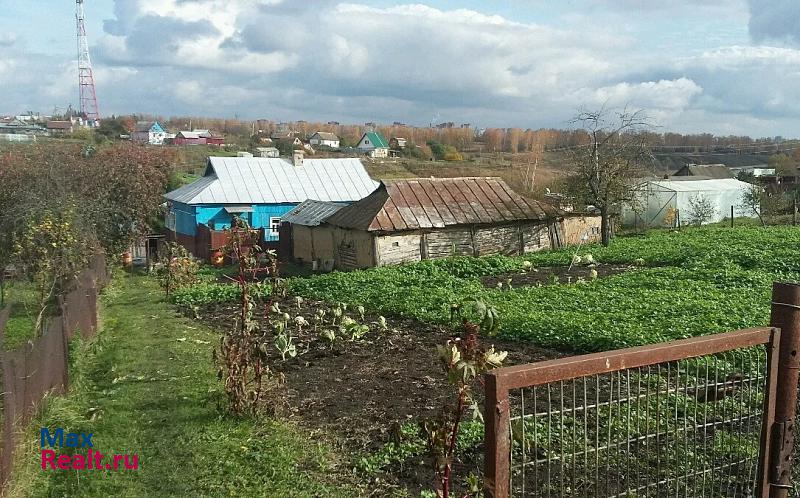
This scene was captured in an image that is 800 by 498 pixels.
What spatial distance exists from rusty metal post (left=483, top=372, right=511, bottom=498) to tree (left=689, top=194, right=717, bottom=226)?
3790 centimetres

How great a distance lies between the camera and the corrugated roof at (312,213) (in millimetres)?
26761

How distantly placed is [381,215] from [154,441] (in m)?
16.5

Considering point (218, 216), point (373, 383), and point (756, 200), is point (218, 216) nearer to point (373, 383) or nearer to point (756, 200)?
point (373, 383)

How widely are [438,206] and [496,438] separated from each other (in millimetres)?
22241

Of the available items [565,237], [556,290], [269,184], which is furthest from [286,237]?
[556,290]

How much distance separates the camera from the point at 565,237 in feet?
90.0

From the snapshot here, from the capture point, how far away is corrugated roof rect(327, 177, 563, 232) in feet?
77.2

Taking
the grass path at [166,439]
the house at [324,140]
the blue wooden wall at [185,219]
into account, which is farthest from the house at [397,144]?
the grass path at [166,439]

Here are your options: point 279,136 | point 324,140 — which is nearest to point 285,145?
point 279,136

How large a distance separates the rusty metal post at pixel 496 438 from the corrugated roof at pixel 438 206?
778 inches

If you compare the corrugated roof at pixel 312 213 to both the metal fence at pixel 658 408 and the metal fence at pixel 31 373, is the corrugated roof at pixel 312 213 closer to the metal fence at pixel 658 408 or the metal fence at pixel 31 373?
the metal fence at pixel 31 373

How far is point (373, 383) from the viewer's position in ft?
29.4

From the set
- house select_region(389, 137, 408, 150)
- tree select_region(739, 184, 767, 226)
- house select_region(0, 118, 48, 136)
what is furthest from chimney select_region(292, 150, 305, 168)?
house select_region(389, 137, 408, 150)

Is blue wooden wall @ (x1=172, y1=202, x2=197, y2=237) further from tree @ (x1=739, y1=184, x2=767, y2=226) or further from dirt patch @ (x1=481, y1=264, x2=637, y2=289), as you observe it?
tree @ (x1=739, y1=184, x2=767, y2=226)
